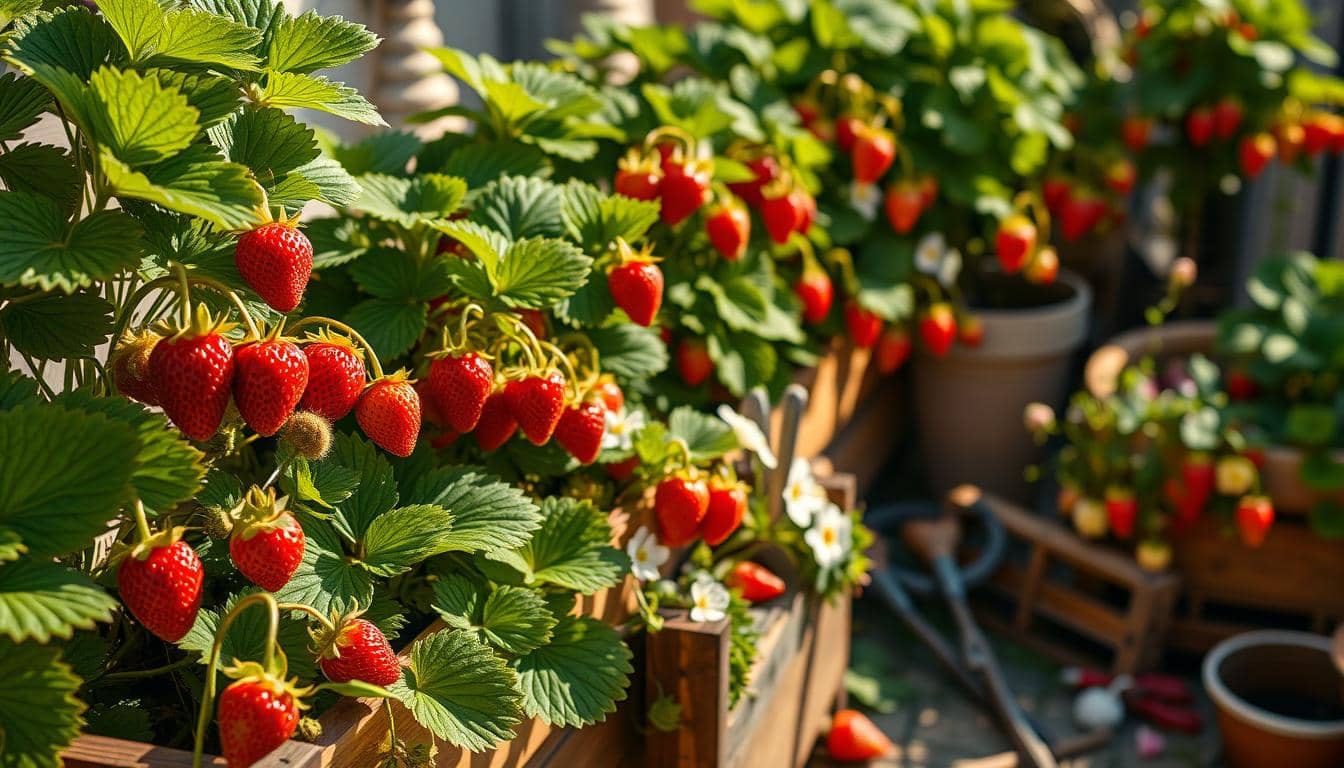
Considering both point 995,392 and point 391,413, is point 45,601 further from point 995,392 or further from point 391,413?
point 995,392

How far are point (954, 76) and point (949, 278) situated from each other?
0.44m

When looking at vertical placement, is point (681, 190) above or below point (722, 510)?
above

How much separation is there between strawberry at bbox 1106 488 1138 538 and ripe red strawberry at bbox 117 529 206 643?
222 cm

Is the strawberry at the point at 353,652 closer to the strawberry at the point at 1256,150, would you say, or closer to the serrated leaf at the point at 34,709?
the serrated leaf at the point at 34,709

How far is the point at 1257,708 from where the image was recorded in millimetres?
2773

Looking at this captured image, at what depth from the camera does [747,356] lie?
2.46 m

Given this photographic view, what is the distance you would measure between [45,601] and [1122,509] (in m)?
2.36

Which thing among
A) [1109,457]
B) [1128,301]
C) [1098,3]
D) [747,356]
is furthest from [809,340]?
[1098,3]

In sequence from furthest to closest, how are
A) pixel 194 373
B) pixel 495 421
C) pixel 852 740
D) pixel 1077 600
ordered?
pixel 1077 600
pixel 852 740
pixel 495 421
pixel 194 373

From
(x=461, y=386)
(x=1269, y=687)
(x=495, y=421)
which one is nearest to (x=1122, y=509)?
(x=1269, y=687)

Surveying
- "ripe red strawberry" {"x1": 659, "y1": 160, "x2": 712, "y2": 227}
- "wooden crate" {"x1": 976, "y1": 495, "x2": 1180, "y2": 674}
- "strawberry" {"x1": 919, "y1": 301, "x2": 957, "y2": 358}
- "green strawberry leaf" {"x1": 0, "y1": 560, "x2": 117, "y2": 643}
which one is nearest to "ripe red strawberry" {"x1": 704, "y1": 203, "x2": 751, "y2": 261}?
"ripe red strawberry" {"x1": 659, "y1": 160, "x2": 712, "y2": 227}

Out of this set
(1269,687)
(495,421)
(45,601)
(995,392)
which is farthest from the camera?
(995,392)

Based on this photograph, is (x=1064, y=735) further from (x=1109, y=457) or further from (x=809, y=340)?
(x=809, y=340)

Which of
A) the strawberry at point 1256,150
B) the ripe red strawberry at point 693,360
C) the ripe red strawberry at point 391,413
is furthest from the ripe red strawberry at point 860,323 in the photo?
the ripe red strawberry at point 391,413
